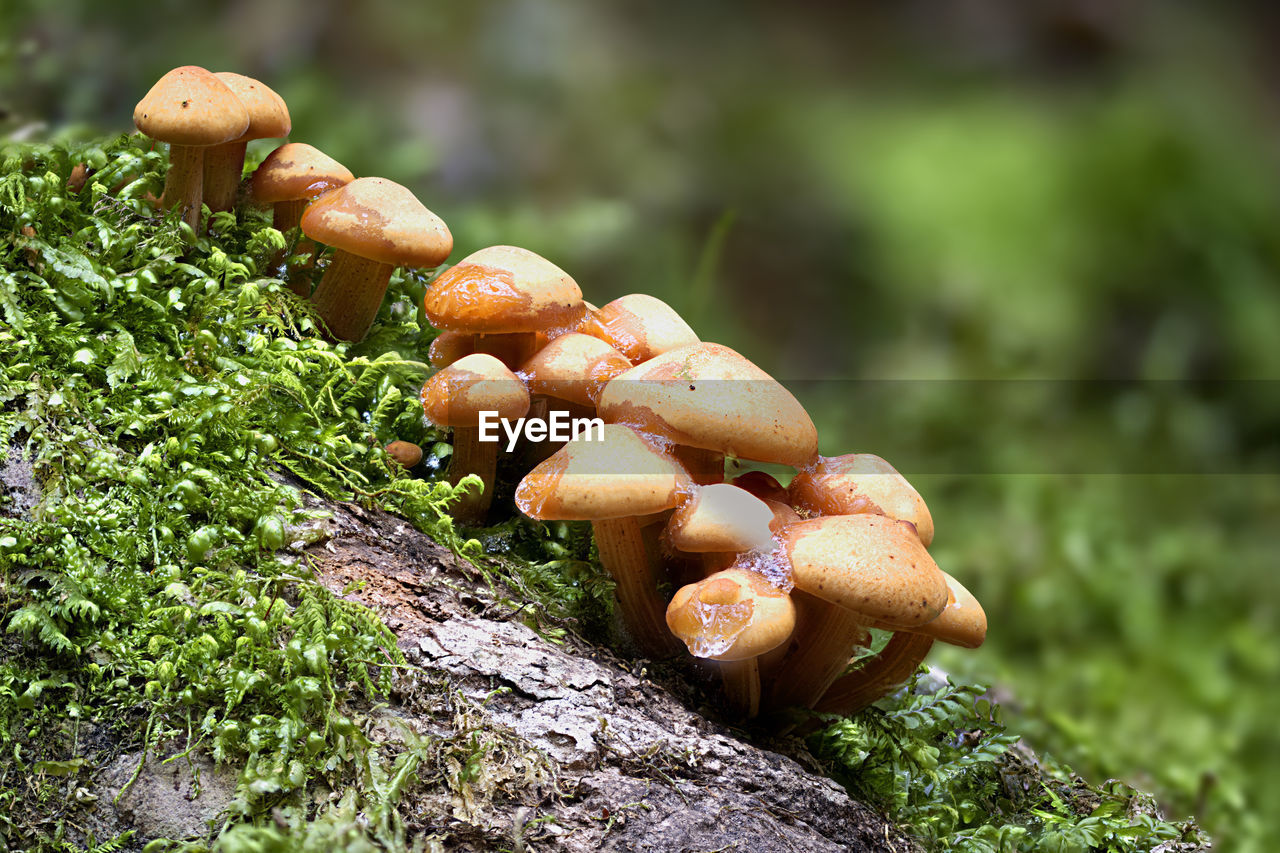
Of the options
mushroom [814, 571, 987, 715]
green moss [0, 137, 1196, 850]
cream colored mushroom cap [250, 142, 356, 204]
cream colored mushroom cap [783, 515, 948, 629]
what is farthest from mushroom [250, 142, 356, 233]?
mushroom [814, 571, 987, 715]

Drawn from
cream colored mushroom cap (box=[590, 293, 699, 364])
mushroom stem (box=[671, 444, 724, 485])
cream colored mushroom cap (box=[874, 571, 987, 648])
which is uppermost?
cream colored mushroom cap (box=[590, 293, 699, 364])

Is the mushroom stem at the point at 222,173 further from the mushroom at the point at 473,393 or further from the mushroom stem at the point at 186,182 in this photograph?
the mushroom at the point at 473,393

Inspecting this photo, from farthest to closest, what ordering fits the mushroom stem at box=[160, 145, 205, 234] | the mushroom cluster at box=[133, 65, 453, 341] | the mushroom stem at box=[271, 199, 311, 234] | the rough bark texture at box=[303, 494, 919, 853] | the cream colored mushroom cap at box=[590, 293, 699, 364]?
the mushroom stem at box=[271, 199, 311, 234]
the mushroom stem at box=[160, 145, 205, 234]
the cream colored mushroom cap at box=[590, 293, 699, 364]
the mushroom cluster at box=[133, 65, 453, 341]
the rough bark texture at box=[303, 494, 919, 853]

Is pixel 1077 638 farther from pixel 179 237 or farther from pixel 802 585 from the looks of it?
pixel 179 237

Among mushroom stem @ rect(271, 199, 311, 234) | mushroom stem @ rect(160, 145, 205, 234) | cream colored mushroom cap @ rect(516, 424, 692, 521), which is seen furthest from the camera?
mushroom stem @ rect(271, 199, 311, 234)

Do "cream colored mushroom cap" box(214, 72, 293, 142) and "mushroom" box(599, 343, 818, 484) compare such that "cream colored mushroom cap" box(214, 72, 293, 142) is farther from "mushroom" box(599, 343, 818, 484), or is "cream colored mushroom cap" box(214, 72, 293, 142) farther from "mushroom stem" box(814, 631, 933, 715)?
"mushroom stem" box(814, 631, 933, 715)

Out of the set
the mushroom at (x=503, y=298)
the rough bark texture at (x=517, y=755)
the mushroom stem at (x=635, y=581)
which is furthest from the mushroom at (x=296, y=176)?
the mushroom stem at (x=635, y=581)

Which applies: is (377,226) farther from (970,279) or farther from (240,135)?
(970,279)
